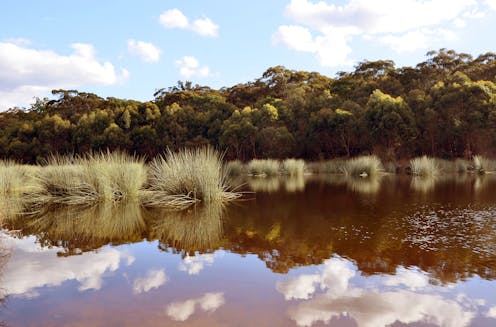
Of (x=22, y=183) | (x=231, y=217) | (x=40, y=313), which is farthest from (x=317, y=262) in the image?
(x=22, y=183)

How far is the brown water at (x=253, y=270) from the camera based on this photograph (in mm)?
2607

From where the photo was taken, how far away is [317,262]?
3.78 m

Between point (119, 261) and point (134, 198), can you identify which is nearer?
point (119, 261)

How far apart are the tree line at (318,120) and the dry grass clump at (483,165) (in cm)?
253

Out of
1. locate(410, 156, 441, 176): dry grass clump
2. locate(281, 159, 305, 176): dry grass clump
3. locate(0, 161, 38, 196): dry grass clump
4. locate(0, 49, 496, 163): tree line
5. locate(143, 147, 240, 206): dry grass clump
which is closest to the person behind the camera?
locate(143, 147, 240, 206): dry grass clump

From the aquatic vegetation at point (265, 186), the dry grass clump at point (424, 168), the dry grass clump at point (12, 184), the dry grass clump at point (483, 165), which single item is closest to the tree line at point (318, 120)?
the dry grass clump at point (483, 165)

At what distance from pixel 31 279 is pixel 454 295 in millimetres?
3471

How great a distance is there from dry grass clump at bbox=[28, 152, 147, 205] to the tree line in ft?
52.7

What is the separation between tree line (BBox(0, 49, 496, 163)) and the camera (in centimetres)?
2188

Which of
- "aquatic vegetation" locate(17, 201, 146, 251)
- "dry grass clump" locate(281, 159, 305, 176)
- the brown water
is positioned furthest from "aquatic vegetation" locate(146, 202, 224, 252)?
"dry grass clump" locate(281, 159, 305, 176)

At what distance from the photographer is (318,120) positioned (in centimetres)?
2428

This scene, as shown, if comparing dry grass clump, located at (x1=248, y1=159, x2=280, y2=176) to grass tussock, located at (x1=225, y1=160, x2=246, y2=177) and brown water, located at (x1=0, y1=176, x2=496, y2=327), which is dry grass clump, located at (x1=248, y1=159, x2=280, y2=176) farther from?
brown water, located at (x1=0, y1=176, x2=496, y2=327)

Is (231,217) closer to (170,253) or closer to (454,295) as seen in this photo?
(170,253)

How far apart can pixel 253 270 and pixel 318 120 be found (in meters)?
21.5
